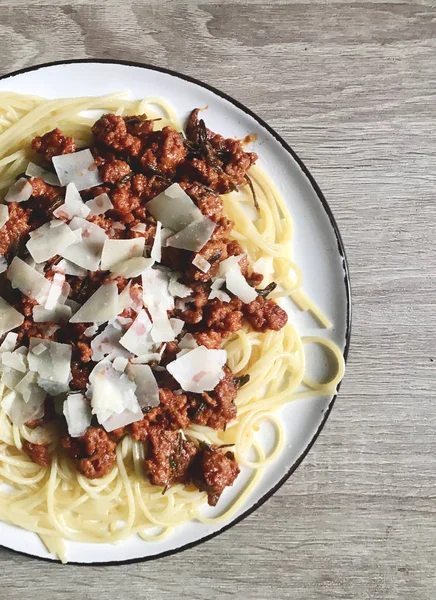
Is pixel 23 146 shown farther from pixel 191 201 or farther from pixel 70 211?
pixel 191 201

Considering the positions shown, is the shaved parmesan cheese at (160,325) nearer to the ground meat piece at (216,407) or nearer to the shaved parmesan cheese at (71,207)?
the ground meat piece at (216,407)

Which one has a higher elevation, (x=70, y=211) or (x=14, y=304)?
(x=70, y=211)

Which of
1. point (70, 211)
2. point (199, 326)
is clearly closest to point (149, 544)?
point (199, 326)

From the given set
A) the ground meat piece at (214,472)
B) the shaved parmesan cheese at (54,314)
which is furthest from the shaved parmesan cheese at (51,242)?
the ground meat piece at (214,472)

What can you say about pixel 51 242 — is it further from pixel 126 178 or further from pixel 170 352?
pixel 170 352

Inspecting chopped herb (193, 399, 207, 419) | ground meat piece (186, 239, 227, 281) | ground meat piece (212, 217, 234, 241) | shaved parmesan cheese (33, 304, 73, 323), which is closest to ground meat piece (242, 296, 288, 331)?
ground meat piece (186, 239, 227, 281)

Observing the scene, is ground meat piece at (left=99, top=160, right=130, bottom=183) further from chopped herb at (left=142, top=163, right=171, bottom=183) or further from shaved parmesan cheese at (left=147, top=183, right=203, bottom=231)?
shaved parmesan cheese at (left=147, top=183, right=203, bottom=231)

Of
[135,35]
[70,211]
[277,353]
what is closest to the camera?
[70,211]
